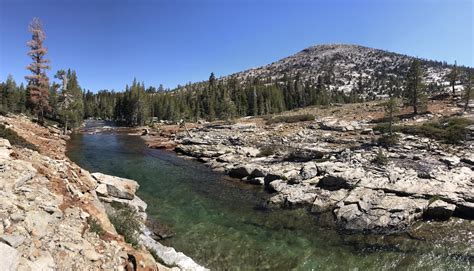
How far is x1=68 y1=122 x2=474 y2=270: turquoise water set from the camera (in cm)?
1559

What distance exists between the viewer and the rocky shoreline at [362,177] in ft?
68.6

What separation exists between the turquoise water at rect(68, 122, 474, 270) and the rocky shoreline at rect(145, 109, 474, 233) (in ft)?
5.59

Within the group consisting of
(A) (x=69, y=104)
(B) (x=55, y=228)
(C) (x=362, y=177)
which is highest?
(A) (x=69, y=104)

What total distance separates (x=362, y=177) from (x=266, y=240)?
12701mm

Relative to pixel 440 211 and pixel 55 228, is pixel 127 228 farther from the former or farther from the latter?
pixel 440 211

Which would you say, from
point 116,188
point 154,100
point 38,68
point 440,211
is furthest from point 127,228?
point 154,100

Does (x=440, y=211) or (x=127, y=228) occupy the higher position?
(x=127, y=228)

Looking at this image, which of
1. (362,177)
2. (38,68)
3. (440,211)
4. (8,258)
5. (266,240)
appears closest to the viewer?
(8,258)

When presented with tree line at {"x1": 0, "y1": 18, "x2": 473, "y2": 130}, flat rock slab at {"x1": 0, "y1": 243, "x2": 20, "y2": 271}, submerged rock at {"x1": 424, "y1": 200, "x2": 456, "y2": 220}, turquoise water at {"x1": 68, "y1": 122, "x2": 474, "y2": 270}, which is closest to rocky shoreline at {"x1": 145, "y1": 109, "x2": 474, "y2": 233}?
submerged rock at {"x1": 424, "y1": 200, "x2": 456, "y2": 220}

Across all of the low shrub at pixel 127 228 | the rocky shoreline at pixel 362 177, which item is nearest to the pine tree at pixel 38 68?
the rocky shoreline at pixel 362 177

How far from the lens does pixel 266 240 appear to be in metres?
18.1

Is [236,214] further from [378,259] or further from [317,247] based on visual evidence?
[378,259]

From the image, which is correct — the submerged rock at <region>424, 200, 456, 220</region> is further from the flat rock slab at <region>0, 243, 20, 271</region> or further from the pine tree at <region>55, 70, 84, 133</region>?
the pine tree at <region>55, 70, 84, 133</region>

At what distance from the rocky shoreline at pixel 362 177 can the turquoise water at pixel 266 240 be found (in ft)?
5.59
